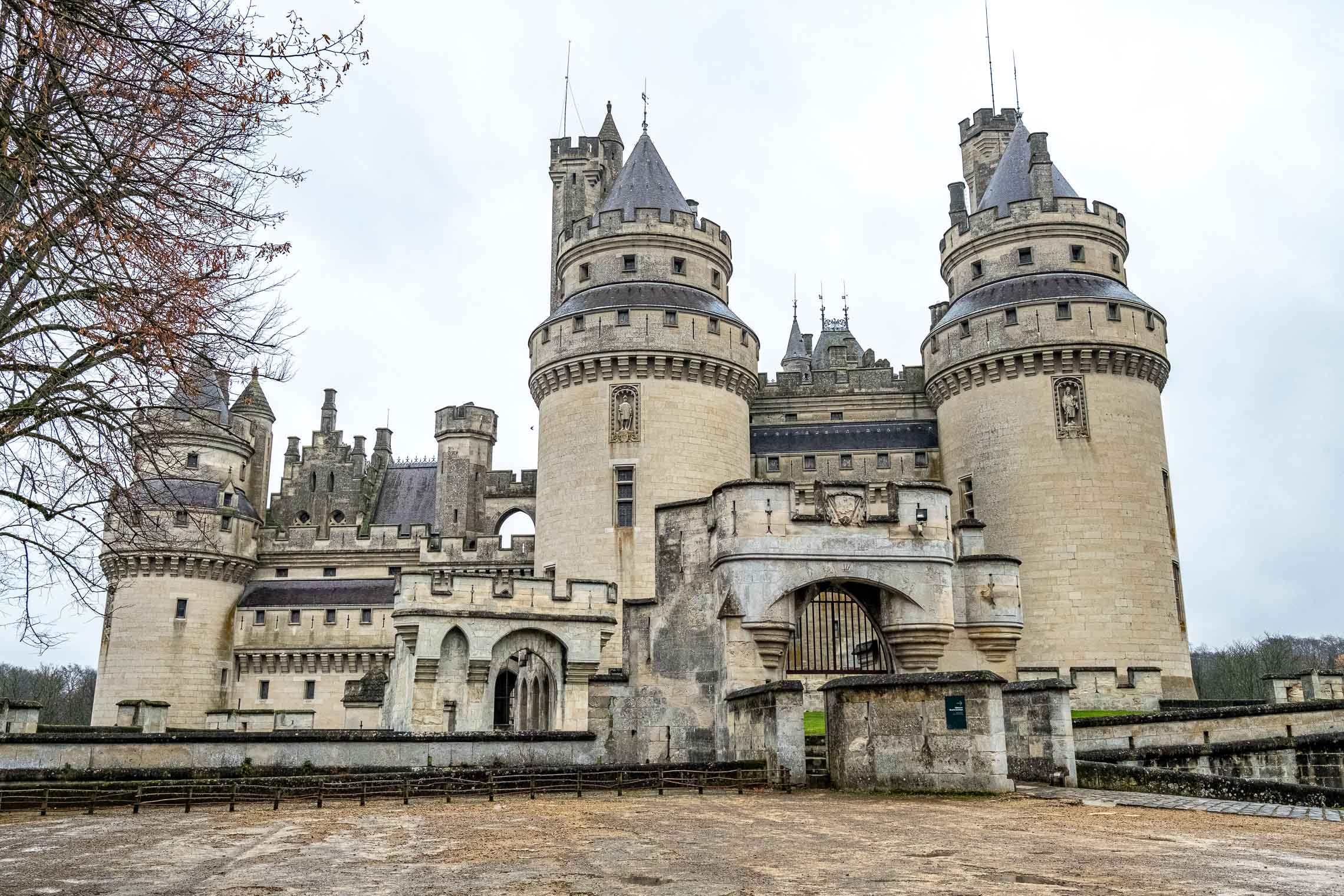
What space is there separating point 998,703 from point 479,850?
8.52 m

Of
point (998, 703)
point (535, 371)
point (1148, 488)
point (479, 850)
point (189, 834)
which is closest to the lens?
point (479, 850)

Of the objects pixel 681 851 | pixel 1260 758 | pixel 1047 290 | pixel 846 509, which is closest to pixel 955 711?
pixel 681 851

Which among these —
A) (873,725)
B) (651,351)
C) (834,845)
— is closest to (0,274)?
(834,845)

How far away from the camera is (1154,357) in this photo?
3569 cm

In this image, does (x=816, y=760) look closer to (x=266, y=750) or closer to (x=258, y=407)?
(x=266, y=750)

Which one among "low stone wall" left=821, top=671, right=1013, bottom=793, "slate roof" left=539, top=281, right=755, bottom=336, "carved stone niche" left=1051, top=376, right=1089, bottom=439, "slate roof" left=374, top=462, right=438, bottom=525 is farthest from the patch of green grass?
"slate roof" left=374, top=462, right=438, bottom=525

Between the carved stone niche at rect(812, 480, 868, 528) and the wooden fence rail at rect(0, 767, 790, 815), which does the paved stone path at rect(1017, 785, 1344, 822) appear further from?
the carved stone niche at rect(812, 480, 868, 528)

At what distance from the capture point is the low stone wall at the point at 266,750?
1894cm

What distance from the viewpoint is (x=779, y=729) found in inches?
685

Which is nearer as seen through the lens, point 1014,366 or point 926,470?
point 1014,366

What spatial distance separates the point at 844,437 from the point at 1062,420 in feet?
27.6

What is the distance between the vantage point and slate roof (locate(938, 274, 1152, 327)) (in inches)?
1410

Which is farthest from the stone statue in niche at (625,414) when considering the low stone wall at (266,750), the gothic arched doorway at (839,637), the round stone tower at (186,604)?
the low stone wall at (266,750)

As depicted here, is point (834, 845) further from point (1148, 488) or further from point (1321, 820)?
point (1148, 488)
